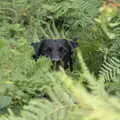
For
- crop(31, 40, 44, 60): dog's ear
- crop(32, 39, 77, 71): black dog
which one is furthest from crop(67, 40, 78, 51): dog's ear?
crop(31, 40, 44, 60): dog's ear

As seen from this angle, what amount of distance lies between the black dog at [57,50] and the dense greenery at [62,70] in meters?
0.08

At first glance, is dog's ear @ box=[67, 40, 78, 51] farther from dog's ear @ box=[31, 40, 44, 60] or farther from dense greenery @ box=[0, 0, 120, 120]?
dog's ear @ box=[31, 40, 44, 60]

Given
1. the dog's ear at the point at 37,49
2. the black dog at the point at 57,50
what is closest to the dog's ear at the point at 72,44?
the black dog at the point at 57,50

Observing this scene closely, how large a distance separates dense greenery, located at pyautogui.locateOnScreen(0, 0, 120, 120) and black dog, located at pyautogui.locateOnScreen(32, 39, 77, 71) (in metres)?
Answer: 0.08

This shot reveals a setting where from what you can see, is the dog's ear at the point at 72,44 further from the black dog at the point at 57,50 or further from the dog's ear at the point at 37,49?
the dog's ear at the point at 37,49

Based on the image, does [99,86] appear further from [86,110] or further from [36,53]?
[36,53]

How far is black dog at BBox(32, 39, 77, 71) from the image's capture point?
10.8 ft

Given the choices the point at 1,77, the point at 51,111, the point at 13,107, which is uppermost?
the point at 51,111

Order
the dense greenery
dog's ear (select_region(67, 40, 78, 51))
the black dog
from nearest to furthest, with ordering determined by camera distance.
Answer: the dense greenery, dog's ear (select_region(67, 40, 78, 51)), the black dog

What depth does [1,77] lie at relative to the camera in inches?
94.8

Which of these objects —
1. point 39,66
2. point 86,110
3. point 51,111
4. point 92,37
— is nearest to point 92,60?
point 92,37

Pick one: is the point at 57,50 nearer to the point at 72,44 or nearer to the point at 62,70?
the point at 72,44

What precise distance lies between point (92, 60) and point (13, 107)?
535 mm

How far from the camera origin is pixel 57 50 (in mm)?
3627
